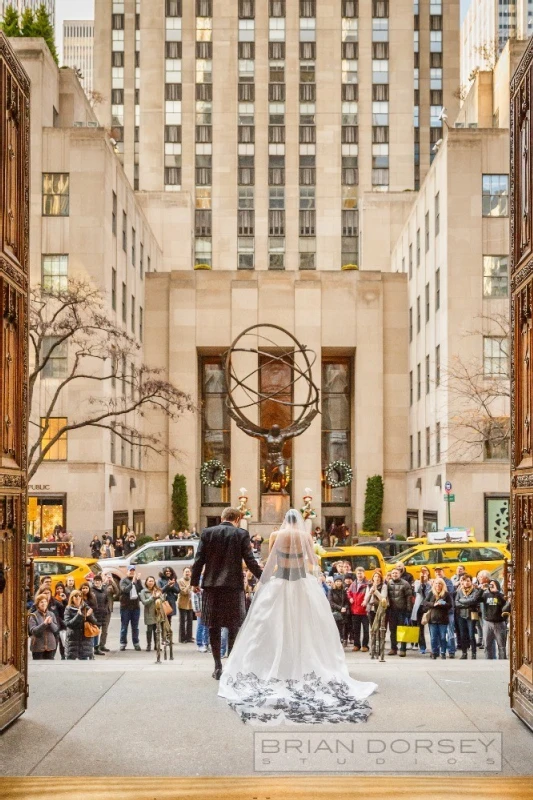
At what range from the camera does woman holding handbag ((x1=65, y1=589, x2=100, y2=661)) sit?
16219 mm

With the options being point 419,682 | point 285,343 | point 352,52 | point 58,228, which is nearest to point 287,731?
point 419,682

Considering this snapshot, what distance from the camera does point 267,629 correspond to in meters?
10.1

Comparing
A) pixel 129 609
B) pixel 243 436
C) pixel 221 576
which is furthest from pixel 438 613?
pixel 243 436

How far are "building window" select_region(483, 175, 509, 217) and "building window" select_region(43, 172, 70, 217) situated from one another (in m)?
18.7

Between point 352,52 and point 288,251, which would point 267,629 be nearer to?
point 288,251

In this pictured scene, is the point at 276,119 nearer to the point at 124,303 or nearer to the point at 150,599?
the point at 124,303

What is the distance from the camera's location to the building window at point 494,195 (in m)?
42.5

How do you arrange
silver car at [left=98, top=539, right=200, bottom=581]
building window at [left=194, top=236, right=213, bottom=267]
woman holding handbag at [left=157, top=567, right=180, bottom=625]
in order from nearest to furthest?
woman holding handbag at [left=157, top=567, right=180, bottom=625]
silver car at [left=98, top=539, right=200, bottom=581]
building window at [left=194, top=236, right=213, bottom=267]

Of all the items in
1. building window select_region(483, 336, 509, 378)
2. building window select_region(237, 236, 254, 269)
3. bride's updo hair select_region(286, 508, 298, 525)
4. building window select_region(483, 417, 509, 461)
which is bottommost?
bride's updo hair select_region(286, 508, 298, 525)

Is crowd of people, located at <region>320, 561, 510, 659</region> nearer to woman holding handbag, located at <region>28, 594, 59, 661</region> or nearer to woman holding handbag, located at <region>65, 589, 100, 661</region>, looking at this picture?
woman holding handbag, located at <region>65, 589, 100, 661</region>

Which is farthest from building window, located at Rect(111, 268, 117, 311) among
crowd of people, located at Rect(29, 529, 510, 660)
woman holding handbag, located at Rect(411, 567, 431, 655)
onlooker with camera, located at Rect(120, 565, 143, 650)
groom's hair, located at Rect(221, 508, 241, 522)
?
groom's hair, located at Rect(221, 508, 241, 522)

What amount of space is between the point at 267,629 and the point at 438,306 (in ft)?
121

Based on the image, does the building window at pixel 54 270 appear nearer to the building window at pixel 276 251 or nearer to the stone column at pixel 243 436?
the stone column at pixel 243 436

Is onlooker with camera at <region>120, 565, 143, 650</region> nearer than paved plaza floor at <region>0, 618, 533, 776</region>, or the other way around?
paved plaza floor at <region>0, 618, 533, 776</region>
